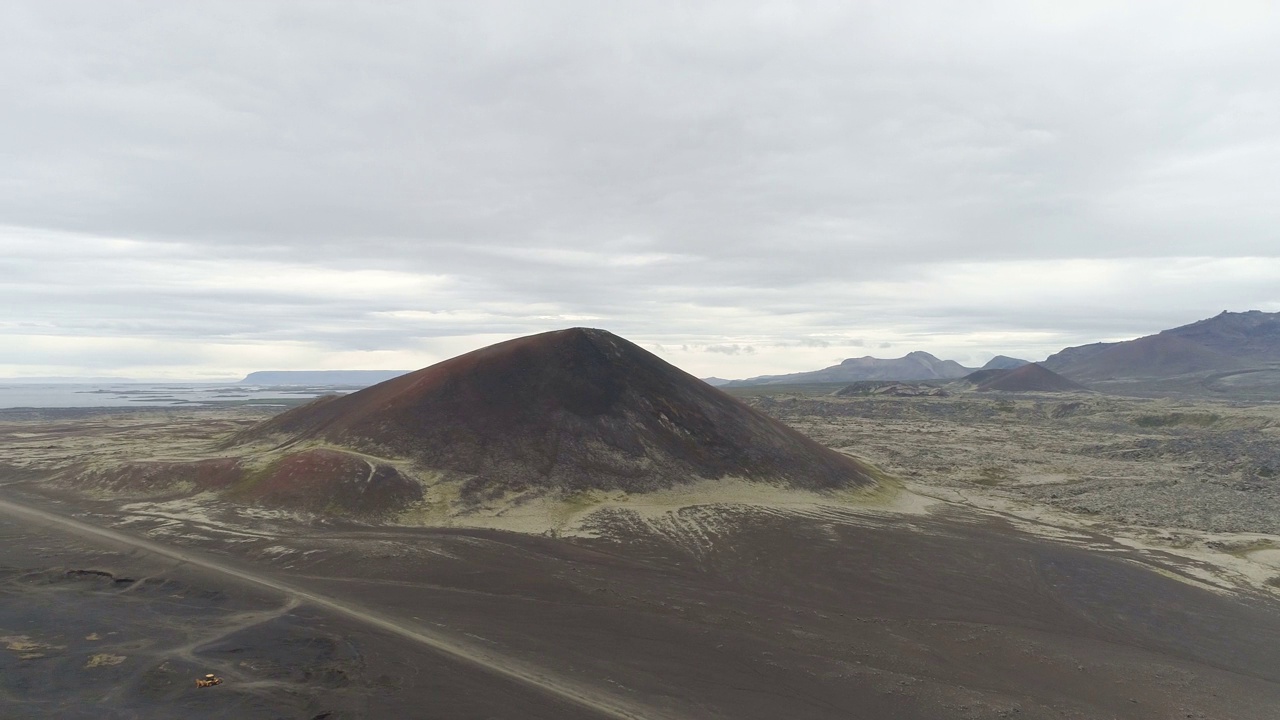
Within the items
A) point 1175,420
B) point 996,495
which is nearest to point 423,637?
point 996,495

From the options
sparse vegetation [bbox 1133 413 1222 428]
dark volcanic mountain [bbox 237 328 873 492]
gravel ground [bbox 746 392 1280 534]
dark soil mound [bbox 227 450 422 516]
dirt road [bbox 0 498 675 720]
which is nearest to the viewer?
dirt road [bbox 0 498 675 720]

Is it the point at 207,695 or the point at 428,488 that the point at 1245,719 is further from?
the point at 428,488

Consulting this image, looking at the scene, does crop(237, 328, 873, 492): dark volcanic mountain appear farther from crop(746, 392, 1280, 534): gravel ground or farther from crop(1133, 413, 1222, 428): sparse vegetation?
crop(1133, 413, 1222, 428): sparse vegetation

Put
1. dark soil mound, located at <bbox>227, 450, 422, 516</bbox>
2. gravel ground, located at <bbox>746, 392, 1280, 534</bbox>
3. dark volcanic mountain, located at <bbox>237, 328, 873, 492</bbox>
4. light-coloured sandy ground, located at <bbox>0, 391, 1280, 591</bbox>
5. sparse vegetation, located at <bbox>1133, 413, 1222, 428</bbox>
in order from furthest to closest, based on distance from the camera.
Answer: sparse vegetation, located at <bbox>1133, 413, 1222, 428</bbox> → gravel ground, located at <bbox>746, 392, 1280, 534</bbox> → dark volcanic mountain, located at <bbox>237, 328, 873, 492</bbox> → dark soil mound, located at <bbox>227, 450, 422, 516</bbox> → light-coloured sandy ground, located at <bbox>0, 391, 1280, 591</bbox>

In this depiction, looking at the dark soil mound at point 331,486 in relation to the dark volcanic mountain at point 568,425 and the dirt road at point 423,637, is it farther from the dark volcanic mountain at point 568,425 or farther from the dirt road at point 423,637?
the dirt road at point 423,637

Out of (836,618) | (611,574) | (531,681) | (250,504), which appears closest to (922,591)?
(836,618)

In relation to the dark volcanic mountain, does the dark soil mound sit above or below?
below

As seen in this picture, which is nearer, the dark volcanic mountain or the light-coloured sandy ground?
the light-coloured sandy ground

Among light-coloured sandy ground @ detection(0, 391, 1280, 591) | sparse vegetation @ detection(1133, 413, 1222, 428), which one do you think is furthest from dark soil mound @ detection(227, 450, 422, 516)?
sparse vegetation @ detection(1133, 413, 1222, 428)
